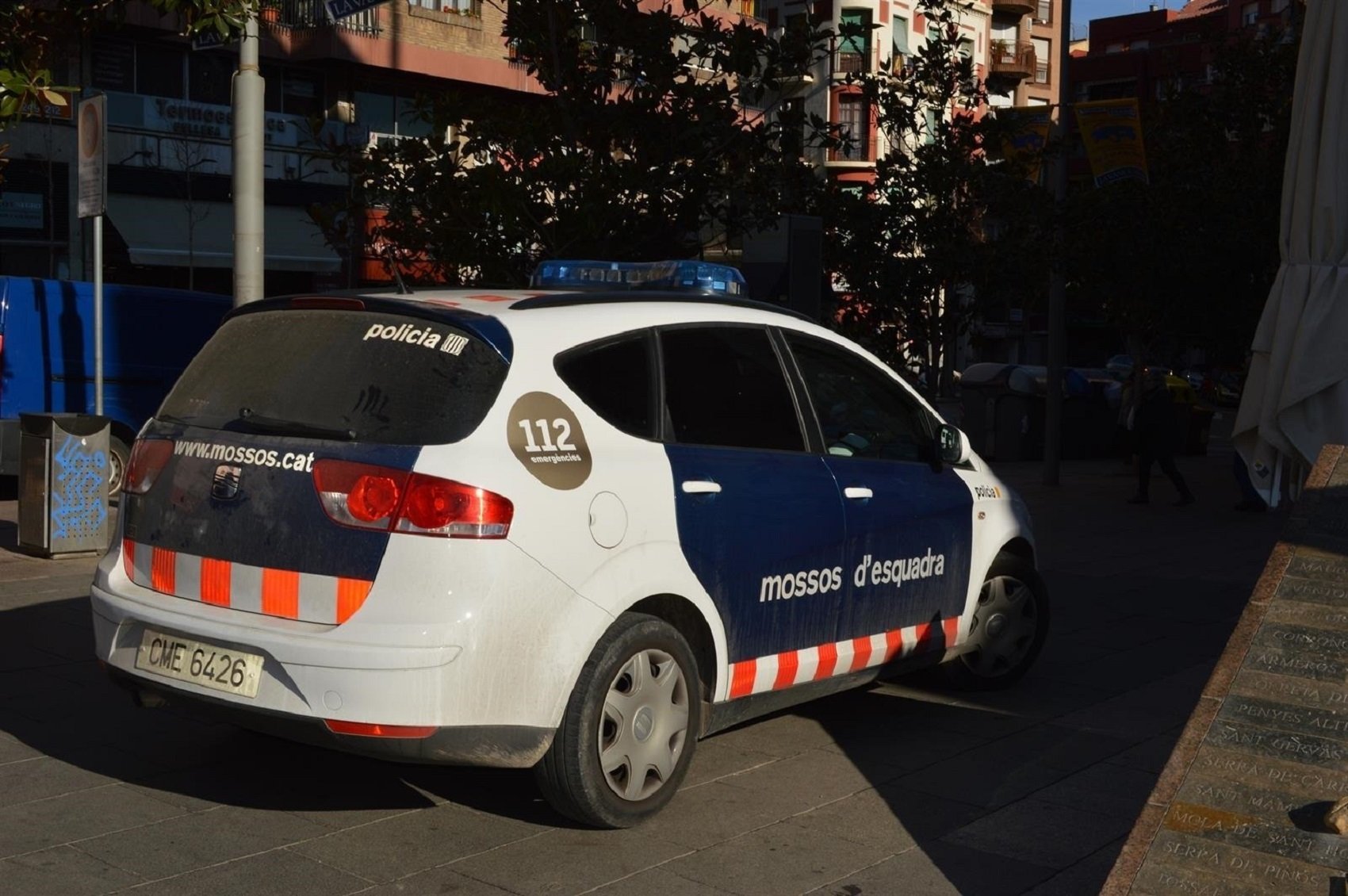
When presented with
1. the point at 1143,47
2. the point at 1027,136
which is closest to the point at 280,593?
the point at 1027,136

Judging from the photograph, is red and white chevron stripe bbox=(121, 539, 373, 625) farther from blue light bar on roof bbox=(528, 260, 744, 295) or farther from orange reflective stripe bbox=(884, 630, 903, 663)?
orange reflective stripe bbox=(884, 630, 903, 663)

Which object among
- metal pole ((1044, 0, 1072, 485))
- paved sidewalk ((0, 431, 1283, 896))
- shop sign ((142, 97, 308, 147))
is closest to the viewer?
paved sidewalk ((0, 431, 1283, 896))

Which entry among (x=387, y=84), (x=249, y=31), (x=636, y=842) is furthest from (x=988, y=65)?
(x=636, y=842)

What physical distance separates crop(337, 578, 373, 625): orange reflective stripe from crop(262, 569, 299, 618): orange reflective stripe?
160mm

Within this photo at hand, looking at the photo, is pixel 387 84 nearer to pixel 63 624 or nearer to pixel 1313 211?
pixel 63 624

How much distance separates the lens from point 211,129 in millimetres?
29734

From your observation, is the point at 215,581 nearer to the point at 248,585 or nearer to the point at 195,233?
the point at 248,585

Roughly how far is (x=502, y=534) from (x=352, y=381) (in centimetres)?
73

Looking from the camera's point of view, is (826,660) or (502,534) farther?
(826,660)

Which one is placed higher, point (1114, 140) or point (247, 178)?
point (1114, 140)

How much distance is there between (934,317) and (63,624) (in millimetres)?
8591

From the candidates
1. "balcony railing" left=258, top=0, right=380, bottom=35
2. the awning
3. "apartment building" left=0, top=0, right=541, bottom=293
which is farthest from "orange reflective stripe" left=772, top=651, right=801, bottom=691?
"balcony railing" left=258, top=0, right=380, bottom=35

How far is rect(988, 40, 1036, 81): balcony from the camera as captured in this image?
6912cm

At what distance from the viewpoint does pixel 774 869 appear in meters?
4.77
